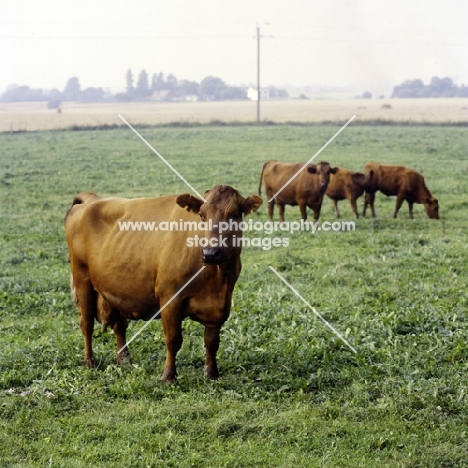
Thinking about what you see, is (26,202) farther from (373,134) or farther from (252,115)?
(252,115)

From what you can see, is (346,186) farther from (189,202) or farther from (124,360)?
(189,202)

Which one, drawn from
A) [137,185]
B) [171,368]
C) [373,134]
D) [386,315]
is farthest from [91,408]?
[373,134]

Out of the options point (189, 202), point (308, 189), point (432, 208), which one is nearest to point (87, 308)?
point (189, 202)

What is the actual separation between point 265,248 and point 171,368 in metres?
7.04

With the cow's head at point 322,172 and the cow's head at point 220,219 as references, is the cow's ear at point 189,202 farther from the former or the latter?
the cow's head at point 322,172

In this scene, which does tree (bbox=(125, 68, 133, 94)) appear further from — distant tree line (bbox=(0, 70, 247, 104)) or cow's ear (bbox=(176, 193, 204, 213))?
cow's ear (bbox=(176, 193, 204, 213))

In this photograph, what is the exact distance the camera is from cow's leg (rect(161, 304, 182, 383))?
700 cm

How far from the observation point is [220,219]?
21.7 ft

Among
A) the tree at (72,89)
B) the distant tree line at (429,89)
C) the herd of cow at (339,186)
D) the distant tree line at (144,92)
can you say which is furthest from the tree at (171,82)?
the herd of cow at (339,186)

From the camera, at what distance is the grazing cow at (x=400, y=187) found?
18375 millimetres

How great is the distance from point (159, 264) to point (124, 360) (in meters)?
1.23

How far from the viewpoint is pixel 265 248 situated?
13977 mm

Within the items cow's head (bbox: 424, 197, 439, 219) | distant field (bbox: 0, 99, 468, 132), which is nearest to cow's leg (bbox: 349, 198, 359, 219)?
cow's head (bbox: 424, 197, 439, 219)

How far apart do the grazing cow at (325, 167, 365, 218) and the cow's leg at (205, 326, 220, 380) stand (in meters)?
11.7
